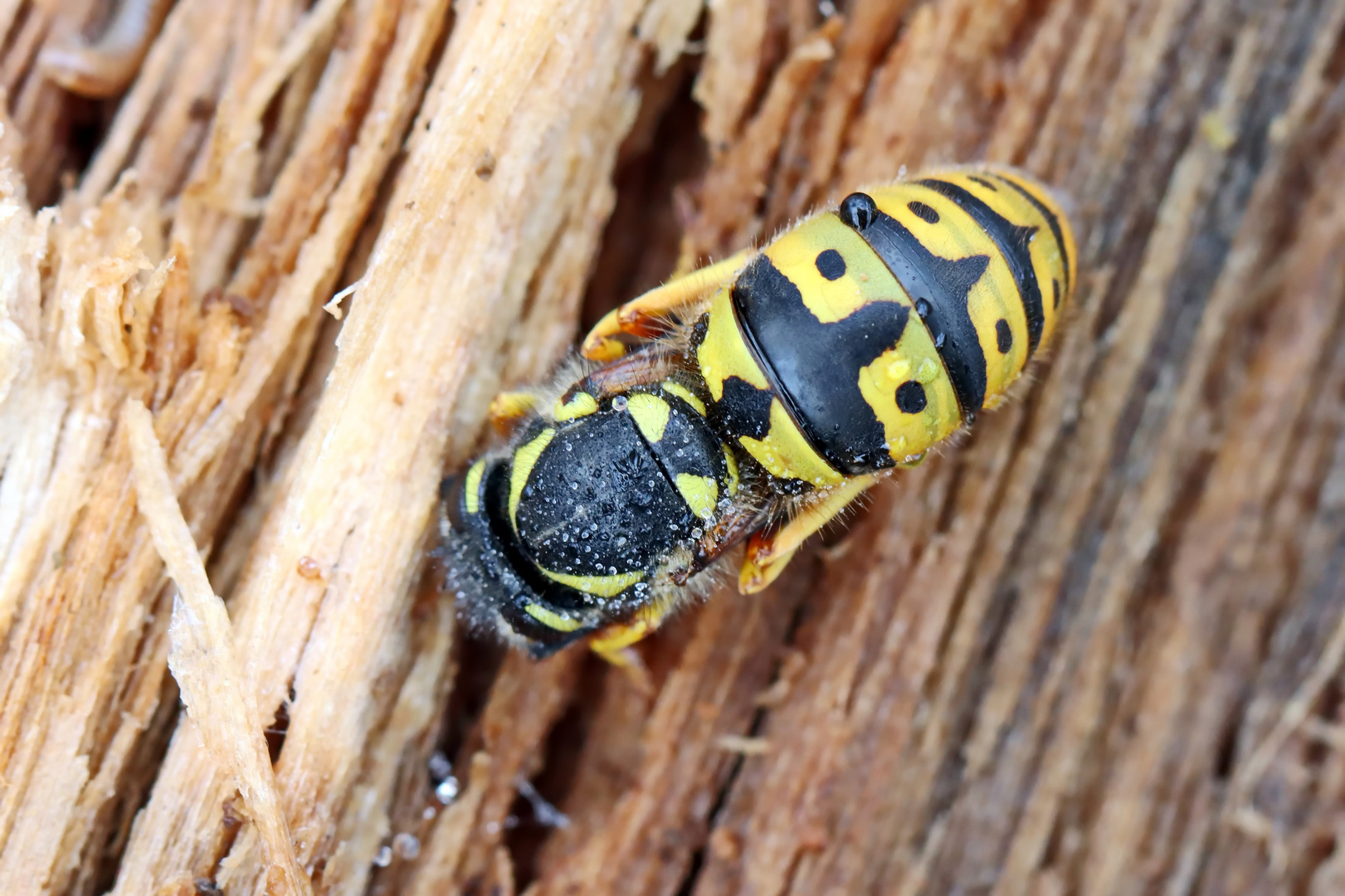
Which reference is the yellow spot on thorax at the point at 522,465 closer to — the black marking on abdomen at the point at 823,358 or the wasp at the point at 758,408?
the wasp at the point at 758,408

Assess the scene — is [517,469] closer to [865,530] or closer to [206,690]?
[206,690]

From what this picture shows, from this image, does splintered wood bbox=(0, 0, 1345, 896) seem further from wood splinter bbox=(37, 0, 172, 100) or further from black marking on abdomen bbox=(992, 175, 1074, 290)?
black marking on abdomen bbox=(992, 175, 1074, 290)

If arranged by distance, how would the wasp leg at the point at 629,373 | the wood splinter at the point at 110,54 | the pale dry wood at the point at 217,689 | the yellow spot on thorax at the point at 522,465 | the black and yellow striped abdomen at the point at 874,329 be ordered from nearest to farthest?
the pale dry wood at the point at 217,689 < the black and yellow striped abdomen at the point at 874,329 < the yellow spot on thorax at the point at 522,465 < the wasp leg at the point at 629,373 < the wood splinter at the point at 110,54

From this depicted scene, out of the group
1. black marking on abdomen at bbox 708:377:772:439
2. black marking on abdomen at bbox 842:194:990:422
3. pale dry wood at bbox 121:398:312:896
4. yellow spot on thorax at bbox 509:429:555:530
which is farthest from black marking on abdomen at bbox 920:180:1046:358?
pale dry wood at bbox 121:398:312:896

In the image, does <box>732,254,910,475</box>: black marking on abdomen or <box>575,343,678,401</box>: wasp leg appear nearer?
<box>732,254,910,475</box>: black marking on abdomen

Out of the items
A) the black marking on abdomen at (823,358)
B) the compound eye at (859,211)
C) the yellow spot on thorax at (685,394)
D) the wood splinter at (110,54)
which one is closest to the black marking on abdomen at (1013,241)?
the compound eye at (859,211)

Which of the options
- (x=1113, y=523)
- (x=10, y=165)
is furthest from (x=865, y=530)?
(x=10, y=165)
